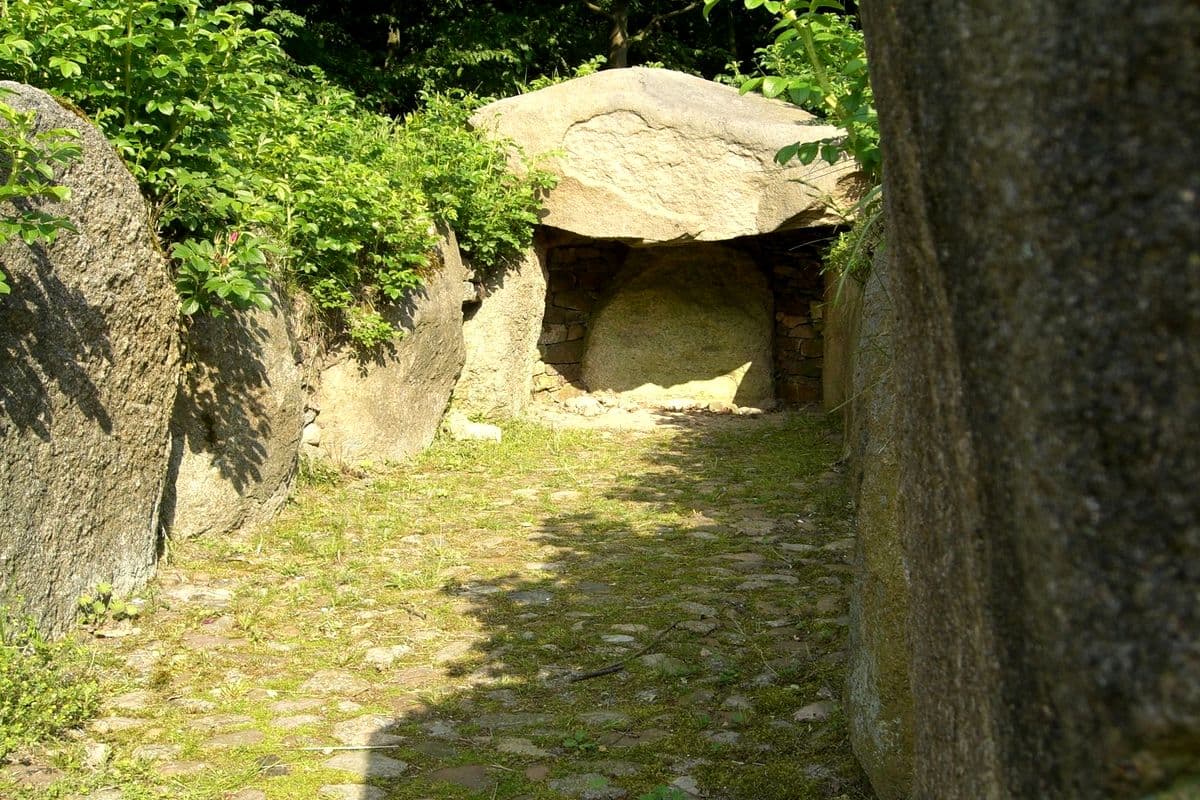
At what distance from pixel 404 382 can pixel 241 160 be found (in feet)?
7.07

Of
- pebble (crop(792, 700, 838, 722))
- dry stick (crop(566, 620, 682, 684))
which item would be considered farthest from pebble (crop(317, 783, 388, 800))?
pebble (crop(792, 700, 838, 722))

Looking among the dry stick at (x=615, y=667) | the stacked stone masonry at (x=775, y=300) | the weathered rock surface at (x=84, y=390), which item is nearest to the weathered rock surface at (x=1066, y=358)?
the dry stick at (x=615, y=667)

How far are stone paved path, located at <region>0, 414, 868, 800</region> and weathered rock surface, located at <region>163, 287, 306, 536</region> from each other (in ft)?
0.57

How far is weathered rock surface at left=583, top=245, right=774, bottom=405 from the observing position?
1038 centimetres

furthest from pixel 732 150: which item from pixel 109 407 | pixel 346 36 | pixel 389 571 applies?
pixel 346 36

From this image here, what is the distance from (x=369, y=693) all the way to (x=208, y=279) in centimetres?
196

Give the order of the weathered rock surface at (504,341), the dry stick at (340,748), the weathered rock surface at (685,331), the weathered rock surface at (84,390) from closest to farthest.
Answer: the dry stick at (340,748) < the weathered rock surface at (84,390) < the weathered rock surface at (504,341) < the weathered rock surface at (685,331)

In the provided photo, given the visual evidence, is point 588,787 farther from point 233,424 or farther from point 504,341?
point 504,341

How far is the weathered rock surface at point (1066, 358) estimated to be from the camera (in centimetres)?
80

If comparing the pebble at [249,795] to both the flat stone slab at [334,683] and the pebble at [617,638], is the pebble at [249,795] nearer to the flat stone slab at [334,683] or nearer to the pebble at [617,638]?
the flat stone slab at [334,683]

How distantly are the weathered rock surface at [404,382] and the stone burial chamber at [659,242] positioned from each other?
646 mm

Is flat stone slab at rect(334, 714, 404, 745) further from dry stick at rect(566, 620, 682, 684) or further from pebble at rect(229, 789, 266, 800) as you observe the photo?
dry stick at rect(566, 620, 682, 684)

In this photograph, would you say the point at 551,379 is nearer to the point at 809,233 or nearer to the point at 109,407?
the point at 809,233

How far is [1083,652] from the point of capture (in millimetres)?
870
